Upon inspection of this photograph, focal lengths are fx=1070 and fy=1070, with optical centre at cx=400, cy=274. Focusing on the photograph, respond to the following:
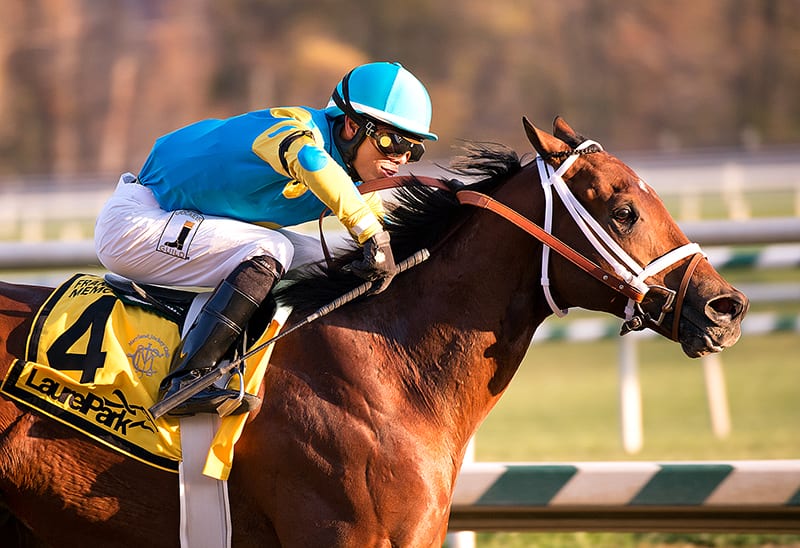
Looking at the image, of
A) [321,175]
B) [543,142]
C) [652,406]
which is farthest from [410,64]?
[321,175]

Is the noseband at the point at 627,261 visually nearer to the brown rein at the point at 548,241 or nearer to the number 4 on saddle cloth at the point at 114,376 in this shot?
the brown rein at the point at 548,241

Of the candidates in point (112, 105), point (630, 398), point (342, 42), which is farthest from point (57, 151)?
point (630, 398)

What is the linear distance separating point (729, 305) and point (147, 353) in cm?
183

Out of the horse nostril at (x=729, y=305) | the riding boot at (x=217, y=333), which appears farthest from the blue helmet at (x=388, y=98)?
the horse nostril at (x=729, y=305)

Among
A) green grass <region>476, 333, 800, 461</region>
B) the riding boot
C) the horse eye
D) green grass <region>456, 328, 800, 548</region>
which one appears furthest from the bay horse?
green grass <region>476, 333, 800, 461</region>

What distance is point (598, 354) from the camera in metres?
14.1

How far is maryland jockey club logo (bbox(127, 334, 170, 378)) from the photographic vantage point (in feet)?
11.1

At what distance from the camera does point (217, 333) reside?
330cm

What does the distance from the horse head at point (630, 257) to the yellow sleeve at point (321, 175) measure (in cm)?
60

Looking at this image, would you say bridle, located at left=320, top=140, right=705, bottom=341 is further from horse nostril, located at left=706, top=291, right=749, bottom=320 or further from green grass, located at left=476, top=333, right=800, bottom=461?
green grass, located at left=476, top=333, right=800, bottom=461

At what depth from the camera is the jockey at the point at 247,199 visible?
3.31m

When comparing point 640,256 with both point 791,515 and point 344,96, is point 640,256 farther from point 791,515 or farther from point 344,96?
point 791,515

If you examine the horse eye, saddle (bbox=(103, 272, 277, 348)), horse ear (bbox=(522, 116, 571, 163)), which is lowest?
saddle (bbox=(103, 272, 277, 348))

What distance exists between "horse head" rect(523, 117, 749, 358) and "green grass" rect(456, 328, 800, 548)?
190 cm
